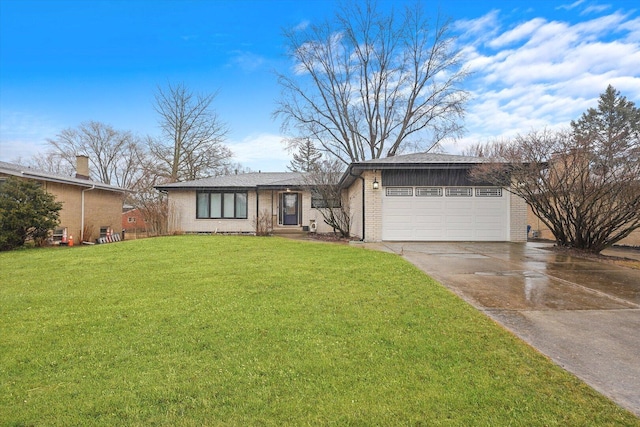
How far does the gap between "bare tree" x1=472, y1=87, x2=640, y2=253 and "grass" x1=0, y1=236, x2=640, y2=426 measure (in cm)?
643

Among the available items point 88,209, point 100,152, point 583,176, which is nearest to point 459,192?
point 583,176

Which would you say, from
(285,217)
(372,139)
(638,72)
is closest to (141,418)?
(285,217)

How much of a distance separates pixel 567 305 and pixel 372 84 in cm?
2476

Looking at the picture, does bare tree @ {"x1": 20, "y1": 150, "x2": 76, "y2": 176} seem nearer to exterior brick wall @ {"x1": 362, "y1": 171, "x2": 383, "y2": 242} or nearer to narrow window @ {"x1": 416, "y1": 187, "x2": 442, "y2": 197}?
exterior brick wall @ {"x1": 362, "y1": 171, "x2": 383, "y2": 242}

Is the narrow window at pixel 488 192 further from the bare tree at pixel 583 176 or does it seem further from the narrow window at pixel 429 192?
the bare tree at pixel 583 176

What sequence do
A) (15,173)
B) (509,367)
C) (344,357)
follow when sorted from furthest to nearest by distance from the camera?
1. (15,173)
2. (344,357)
3. (509,367)

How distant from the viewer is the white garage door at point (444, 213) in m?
12.2

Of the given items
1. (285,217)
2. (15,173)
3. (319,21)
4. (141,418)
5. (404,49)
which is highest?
(319,21)

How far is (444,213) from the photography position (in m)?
12.2

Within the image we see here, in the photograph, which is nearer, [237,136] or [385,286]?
[385,286]

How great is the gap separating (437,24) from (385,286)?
82.6ft

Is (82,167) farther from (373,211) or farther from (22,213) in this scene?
(373,211)

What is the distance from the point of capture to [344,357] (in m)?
2.83

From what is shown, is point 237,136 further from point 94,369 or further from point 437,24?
point 94,369
